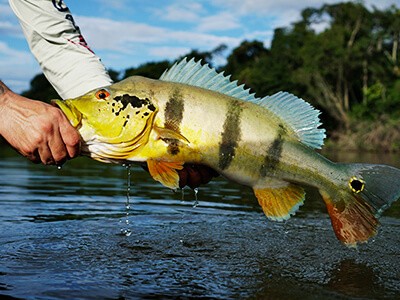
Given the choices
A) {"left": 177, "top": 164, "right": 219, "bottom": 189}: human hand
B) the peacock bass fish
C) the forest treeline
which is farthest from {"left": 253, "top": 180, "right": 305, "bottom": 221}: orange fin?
the forest treeline

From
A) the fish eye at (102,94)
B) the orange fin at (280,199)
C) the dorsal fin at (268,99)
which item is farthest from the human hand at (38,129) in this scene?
the orange fin at (280,199)

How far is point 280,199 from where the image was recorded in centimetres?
353

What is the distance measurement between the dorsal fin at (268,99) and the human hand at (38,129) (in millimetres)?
652

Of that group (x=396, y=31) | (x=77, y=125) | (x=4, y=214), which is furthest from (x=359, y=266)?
(x=396, y=31)

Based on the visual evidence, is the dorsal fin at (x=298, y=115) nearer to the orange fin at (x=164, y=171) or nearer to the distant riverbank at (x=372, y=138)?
the orange fin at (x=164, y=171)

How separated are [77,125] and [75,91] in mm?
797

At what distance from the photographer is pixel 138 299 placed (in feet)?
10.1

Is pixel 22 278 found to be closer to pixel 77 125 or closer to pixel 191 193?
pixel 77 125

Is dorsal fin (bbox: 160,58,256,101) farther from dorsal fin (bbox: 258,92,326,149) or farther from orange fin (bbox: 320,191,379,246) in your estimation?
orange fin (bbox: 320,191,379,246)

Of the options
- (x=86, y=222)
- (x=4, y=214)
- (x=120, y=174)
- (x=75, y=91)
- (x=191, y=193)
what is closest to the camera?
(x=75, y=91)

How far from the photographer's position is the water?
330 cm

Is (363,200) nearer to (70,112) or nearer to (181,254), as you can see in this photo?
(181,254)

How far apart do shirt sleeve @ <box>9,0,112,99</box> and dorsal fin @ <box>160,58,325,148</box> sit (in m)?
0.74

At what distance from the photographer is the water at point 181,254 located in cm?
330
